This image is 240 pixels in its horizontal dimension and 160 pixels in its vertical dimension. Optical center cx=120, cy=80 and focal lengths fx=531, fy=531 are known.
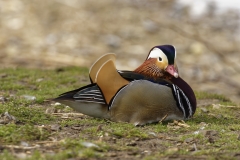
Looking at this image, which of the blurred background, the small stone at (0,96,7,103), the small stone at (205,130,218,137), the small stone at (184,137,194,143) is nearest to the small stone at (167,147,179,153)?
the small stone at (184,137,194,143)

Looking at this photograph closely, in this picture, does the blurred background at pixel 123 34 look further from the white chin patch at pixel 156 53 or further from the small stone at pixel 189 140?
the small stone at pixel 189 140

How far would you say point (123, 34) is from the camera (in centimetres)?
1409

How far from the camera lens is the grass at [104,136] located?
4.07m

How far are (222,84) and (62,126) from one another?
6.45 metres

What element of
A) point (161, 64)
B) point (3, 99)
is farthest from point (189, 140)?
point (3, 99)

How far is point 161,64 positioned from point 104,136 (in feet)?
5.08

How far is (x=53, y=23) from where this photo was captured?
14438mm

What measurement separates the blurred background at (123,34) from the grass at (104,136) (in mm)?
5250

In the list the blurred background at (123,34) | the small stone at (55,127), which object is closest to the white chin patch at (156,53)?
the small stone at (55,127)

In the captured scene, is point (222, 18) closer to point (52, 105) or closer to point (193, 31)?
point (193, 31)

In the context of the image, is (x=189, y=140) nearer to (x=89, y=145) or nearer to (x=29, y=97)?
(x=89, y=145)

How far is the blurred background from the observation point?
484 inches

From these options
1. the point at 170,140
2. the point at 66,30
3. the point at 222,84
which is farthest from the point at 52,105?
the point at 66,30

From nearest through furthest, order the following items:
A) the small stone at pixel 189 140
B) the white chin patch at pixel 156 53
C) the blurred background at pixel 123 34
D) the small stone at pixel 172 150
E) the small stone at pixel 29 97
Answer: the small stone at pixel 172 150, the small stone at pixel 189 140, the white chin patch at pixel 156 53, the small stone at pixel 29 97, the blurred background at pixel 123 34
